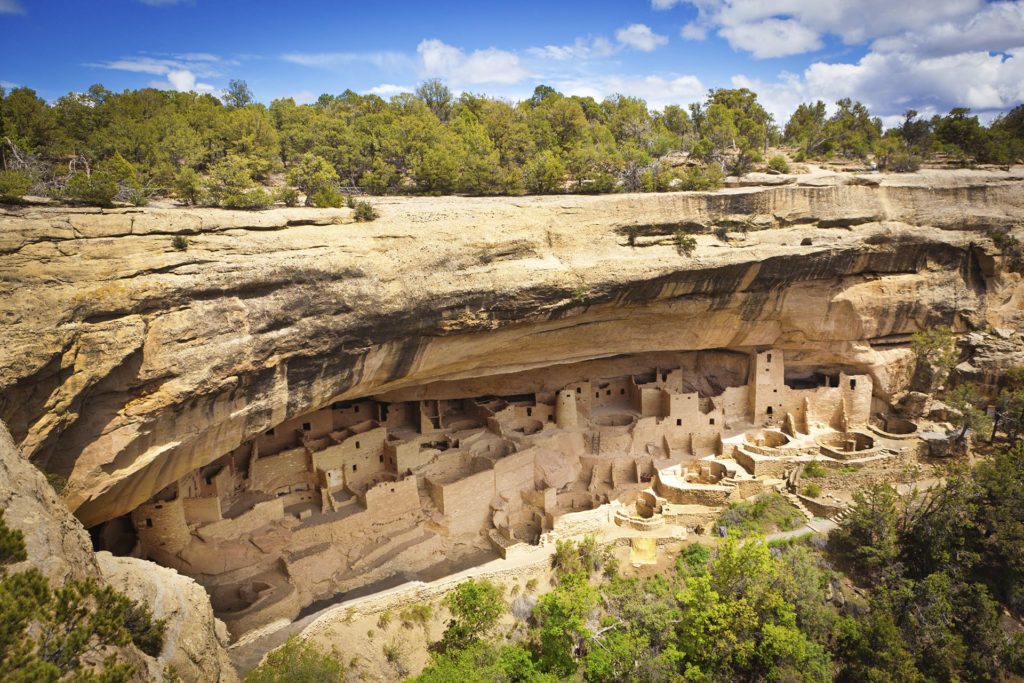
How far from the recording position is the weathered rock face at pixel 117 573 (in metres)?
5.82

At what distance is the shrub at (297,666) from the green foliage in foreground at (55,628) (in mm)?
5050

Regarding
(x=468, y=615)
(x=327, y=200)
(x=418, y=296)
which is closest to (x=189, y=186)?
(x=327, y=200)

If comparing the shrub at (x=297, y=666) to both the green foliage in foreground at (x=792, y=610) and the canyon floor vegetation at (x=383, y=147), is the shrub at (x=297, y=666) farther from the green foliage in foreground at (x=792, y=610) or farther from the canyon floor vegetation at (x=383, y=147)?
the canyon floor vegetation at (x=383, y=147)

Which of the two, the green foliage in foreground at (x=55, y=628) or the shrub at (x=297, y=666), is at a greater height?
the green foliage in foreground at (x=55, y=628)

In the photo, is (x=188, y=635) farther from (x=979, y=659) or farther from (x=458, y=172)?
(x=979, y=659)

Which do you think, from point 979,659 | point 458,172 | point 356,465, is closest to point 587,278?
point 458,172

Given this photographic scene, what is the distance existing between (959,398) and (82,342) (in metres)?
22.2

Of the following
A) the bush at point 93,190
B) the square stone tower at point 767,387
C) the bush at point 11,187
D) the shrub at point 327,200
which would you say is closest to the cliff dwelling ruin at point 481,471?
the square stone tower at point 767,387

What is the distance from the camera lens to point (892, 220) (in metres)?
17.6

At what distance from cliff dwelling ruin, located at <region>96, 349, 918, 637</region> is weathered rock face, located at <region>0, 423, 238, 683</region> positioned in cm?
358

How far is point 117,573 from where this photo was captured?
8438 mm

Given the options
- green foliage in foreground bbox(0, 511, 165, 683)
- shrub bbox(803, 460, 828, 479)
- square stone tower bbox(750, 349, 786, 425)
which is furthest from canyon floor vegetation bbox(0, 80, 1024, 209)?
shrub bbox(803, 460, 828, 479)

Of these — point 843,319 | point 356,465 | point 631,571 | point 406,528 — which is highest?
point 843,319

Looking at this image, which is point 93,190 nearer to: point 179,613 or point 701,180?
point 179,613
